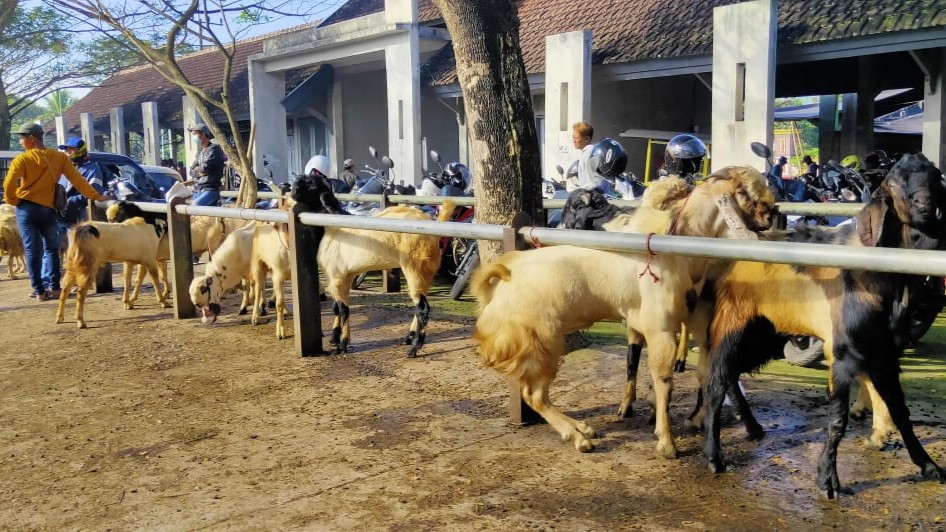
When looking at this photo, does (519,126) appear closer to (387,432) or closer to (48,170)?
(387,432)

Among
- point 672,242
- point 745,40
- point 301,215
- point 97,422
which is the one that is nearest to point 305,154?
point 745,40

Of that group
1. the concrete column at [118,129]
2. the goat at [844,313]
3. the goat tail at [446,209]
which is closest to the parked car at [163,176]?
the concrete column at [118,129]

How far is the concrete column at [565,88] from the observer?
15125 mm

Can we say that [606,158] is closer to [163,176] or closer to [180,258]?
[180,258]

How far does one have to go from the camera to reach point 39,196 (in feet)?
31.2

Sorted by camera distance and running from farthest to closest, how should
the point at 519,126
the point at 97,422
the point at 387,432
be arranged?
1. the point at 519,126
2. the point at 97,422
3. the point at 387,432

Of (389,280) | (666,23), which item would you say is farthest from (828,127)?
(389,280)

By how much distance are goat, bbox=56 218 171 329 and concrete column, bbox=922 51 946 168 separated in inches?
449

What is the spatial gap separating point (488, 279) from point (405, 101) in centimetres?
1433

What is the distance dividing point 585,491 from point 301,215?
3.66 meters

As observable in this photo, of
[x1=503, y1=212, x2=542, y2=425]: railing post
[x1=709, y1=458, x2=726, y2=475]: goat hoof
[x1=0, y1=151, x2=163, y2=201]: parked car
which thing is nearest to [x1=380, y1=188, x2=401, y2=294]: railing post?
[x1=503, y1=212, x2=542, y2=425]: railing post

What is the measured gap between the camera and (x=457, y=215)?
9.83m

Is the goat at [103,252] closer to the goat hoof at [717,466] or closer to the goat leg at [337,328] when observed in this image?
the goat leg at [337,328]

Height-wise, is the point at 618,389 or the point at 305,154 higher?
the point at 305,154
